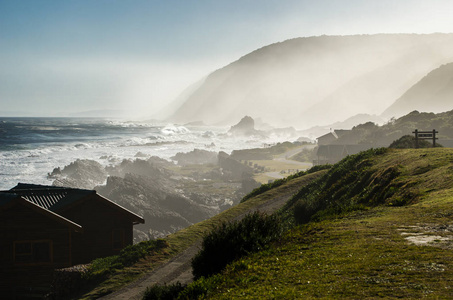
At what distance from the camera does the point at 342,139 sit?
97125 mm

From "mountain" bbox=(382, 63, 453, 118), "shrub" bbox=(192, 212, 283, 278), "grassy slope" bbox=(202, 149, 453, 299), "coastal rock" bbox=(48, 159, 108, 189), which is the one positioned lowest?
"coastal rock" bbox=(48, 159, 108, 189)

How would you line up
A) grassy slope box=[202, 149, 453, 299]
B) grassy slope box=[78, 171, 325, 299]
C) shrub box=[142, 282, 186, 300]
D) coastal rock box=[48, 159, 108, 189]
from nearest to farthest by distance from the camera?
grassy slope box=[202, 149, 453, 299] → shrub box=[142, 282, 186, 300] → grassy slope box=[78, 171, 325, 299] → coastal rock box=[48, 159, 108, 189]

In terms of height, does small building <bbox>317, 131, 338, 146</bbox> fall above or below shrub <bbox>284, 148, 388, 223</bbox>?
above

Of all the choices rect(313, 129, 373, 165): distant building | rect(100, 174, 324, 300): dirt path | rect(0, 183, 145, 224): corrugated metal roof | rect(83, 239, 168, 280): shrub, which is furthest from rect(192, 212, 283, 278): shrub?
rect(313, 129, 373, 165): distant building

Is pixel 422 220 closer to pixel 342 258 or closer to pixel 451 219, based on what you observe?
pixel 451 219

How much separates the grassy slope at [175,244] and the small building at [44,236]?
3.91 metres

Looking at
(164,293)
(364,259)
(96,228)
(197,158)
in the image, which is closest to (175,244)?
(96,228)

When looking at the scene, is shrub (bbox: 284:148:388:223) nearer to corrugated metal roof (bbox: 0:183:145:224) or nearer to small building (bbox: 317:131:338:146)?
corrugated metal roof (bbox: 0:183:145:224)

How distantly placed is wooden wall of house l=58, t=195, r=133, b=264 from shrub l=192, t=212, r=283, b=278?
11.8m

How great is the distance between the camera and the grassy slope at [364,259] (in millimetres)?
8078

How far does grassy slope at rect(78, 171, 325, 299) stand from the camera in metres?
18.6

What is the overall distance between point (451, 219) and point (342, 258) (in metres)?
4.23

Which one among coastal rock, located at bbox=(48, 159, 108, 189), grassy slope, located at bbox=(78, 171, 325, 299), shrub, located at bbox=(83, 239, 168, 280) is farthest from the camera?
coastal rock, located at bbox=(48, 159, 108, 189)

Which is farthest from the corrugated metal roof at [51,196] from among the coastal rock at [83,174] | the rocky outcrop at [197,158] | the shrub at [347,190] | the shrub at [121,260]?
the rocky outcrop at [197,158]
